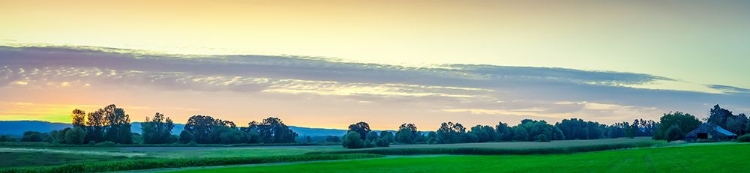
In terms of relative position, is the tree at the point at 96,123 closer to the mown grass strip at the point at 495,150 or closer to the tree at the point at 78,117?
the tree at the point at 78,117

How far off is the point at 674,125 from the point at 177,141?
120579mm

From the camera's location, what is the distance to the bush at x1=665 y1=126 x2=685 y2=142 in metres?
170

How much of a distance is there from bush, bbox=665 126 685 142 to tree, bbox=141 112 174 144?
4661 inches

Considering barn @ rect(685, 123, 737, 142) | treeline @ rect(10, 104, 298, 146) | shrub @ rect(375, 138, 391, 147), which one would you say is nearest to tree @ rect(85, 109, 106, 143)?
treeline @ rect(10, 104, 298, 146)

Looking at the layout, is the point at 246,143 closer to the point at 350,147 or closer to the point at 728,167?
the point at 350,147

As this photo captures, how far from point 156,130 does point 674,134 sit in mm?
123865

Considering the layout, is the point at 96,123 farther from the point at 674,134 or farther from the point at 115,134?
the point at 674,134

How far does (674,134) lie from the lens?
560 ft

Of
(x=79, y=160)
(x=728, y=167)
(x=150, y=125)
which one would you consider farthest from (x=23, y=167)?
(x=150, y=125)

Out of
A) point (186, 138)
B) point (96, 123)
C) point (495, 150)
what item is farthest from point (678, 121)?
point (96, 123)

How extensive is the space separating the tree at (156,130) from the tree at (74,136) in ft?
85.5

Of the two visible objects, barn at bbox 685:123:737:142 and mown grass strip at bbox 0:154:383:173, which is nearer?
mown grass strip at bbox 0:154:383:173

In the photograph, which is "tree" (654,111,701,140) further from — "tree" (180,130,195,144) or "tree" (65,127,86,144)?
"tree" (65,127,86,144)

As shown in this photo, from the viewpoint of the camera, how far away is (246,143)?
180 m
